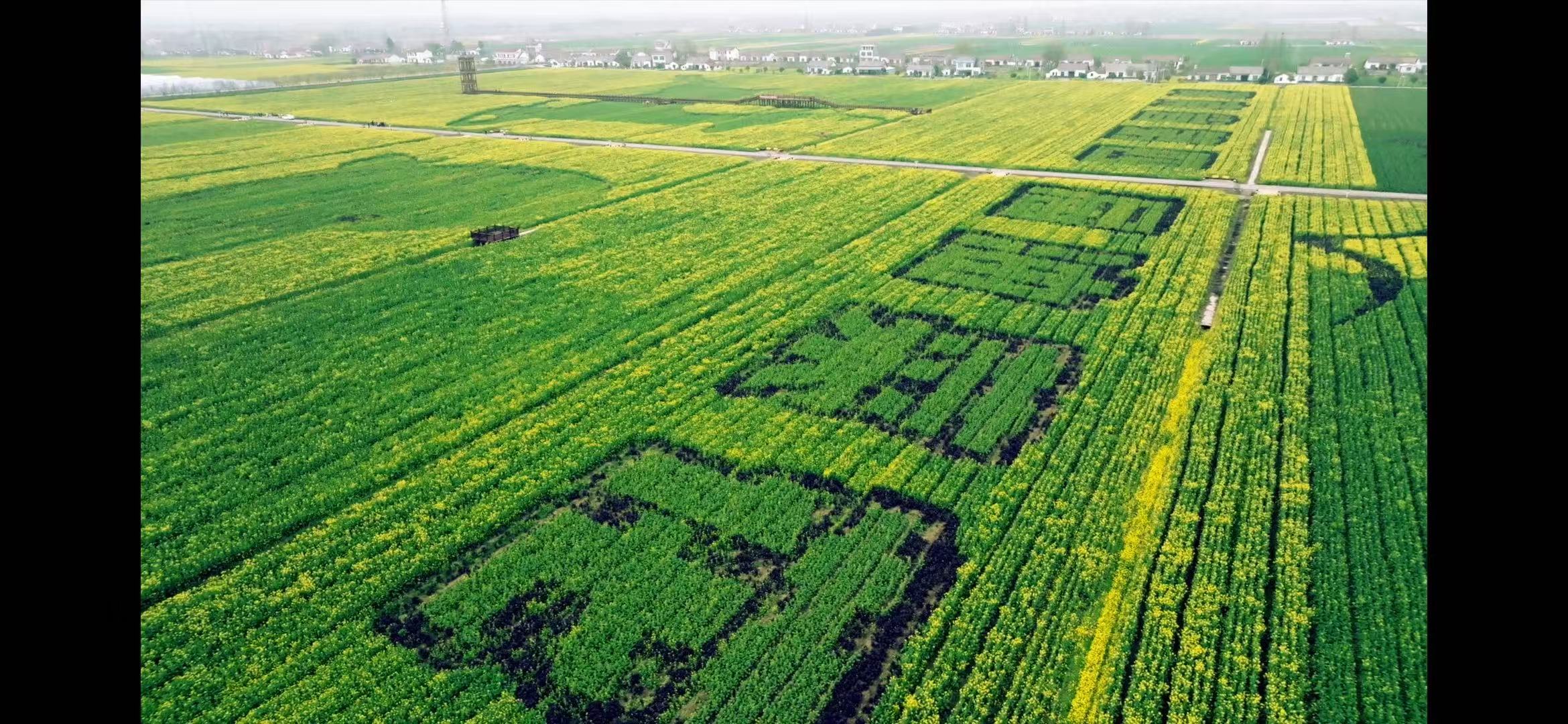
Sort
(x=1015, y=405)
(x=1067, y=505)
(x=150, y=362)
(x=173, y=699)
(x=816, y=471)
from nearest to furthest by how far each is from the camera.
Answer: (x=173, y=699) < (x=1067, y=505) < (x=816, y=471) < (x=1015, y=405) < (x=150, y=362)

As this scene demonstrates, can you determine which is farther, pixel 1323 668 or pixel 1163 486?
pixel 1163 486

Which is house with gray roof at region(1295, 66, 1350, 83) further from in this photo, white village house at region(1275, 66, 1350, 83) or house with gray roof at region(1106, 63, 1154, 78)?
house with gray roof at region(1106, 63, 1154, 78)

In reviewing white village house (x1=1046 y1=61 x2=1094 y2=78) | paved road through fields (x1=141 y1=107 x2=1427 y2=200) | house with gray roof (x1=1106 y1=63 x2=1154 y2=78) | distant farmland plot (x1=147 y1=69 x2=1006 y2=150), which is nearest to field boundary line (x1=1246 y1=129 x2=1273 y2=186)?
paved road through fields (x1=141 y1=107 x2=1427 y2=200)

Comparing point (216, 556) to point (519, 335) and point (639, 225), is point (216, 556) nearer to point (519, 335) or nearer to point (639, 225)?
point (519, 335)

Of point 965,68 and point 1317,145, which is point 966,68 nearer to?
point 965,68

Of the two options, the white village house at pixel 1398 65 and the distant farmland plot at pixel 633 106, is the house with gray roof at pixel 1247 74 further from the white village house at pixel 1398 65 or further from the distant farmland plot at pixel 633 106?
the distant farmland plot at pixel 633 106

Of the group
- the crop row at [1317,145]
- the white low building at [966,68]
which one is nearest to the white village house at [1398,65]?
the crop row at [1317,145]

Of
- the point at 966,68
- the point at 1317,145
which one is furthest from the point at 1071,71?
the point at 1317,145
